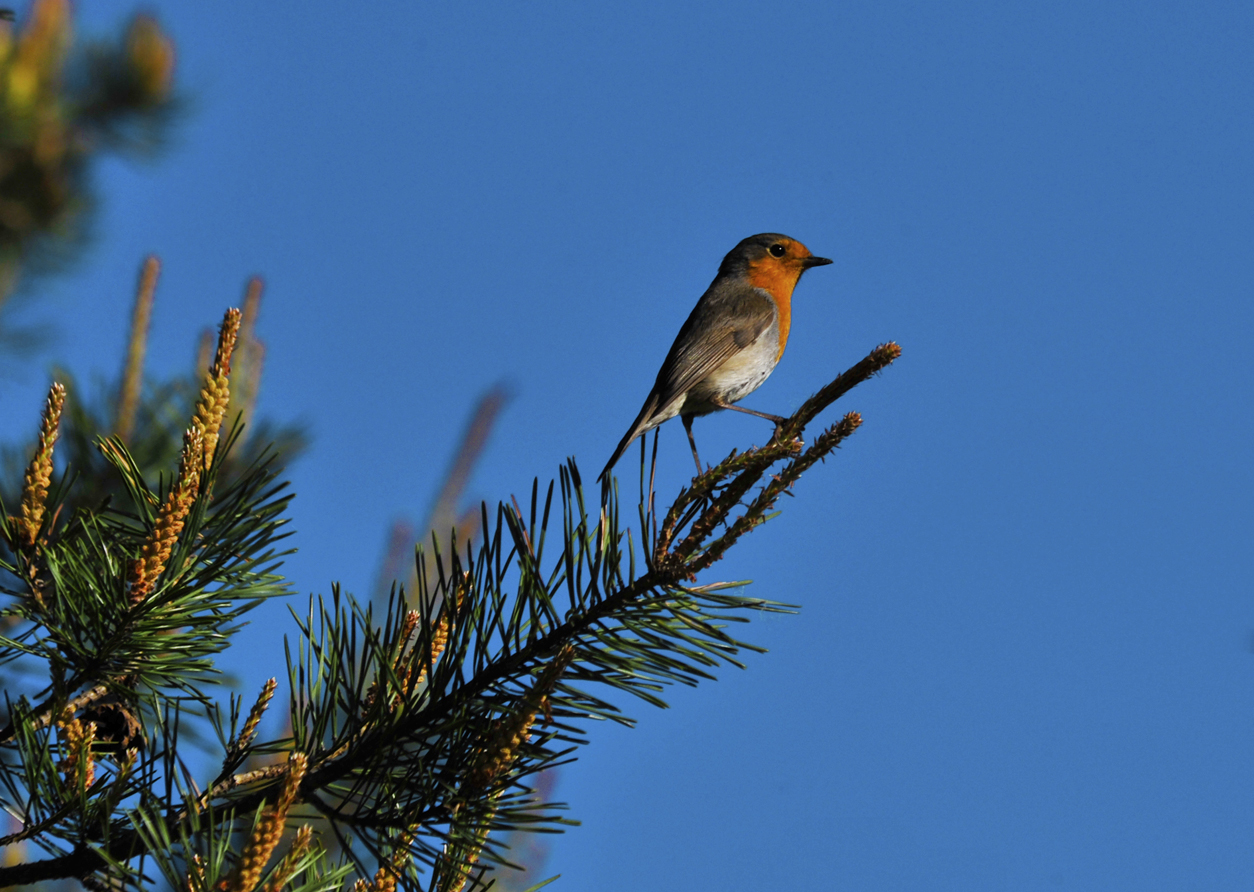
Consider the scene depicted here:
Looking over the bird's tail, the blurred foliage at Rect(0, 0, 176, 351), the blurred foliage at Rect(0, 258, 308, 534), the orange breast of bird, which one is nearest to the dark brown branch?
the blurred foliage at Rect(0, 258, 308, 534)

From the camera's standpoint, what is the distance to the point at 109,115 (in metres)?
6.26

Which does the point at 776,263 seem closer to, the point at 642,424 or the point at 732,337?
the point at 732,337

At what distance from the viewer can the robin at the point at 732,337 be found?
4.15 meters

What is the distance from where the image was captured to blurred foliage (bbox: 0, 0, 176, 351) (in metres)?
5.13

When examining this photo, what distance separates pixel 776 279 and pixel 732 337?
0.85 m

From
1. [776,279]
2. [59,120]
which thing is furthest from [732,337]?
[59,120]

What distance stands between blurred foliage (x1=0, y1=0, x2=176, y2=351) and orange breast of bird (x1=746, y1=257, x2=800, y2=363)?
3122 millimetres

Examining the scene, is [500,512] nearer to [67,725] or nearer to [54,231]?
[67,725]

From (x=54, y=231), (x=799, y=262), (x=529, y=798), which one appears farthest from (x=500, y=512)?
(x=54, y=231)

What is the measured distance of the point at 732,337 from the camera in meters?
4.53

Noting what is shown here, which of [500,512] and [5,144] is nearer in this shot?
[500,512]

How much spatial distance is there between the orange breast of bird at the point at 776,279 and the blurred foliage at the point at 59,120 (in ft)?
10.2

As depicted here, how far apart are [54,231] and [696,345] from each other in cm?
331

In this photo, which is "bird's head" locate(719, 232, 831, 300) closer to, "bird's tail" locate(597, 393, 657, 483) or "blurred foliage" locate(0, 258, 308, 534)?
"bird's tail" locate(597, 393, 657, 483)
